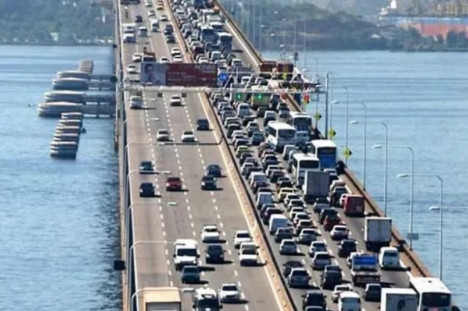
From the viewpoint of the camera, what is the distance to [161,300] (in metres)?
59.2

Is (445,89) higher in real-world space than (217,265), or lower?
lower

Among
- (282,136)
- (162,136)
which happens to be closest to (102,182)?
(162,136)

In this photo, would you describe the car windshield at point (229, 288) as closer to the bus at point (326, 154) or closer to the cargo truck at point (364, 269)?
the cargo truck at point (364, 269)

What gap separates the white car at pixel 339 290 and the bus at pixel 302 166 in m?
16.3

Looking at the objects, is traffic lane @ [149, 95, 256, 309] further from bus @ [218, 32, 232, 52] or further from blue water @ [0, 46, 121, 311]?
bus @ [218, 32, 232, 52]

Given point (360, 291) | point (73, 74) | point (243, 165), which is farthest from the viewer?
point (73, 74)

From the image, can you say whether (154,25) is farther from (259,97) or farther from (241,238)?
(241,238)

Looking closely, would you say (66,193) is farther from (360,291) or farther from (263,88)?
(360,291)

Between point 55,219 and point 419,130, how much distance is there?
3473cm

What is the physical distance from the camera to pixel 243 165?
281 ft

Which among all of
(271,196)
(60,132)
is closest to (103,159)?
(60,132)

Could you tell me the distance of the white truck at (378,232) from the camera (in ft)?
233

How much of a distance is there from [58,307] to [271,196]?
9298mm

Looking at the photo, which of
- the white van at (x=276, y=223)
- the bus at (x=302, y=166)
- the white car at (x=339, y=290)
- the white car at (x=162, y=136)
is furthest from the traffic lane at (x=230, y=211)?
the bus at (x=302, y=166)
